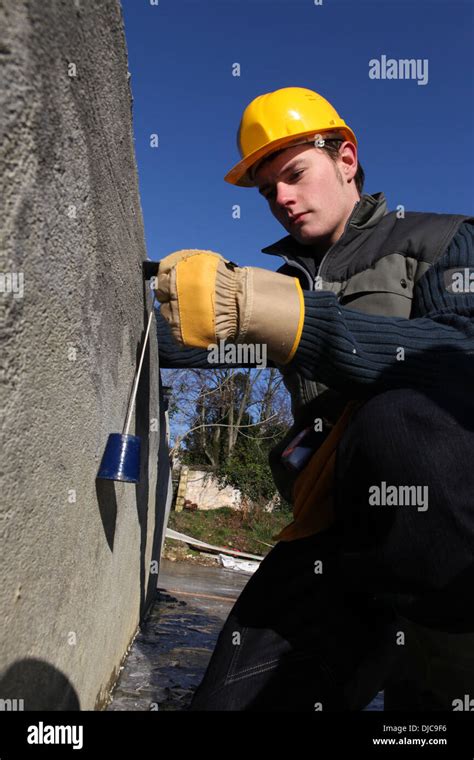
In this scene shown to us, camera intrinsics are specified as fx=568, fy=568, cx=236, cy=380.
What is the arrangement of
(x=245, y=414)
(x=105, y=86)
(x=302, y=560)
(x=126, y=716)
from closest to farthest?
(x=105, y=86) < (x=126, y=716) < (x=302, y=560) < (x=245, y=414)

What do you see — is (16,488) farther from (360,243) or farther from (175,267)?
(360,243)

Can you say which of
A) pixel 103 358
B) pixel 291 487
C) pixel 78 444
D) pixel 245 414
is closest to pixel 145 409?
pixel 291 487

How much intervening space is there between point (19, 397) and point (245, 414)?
20.7 meters

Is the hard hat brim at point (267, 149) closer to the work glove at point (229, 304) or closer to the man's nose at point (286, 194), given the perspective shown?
the man's nose at point (286, 194)

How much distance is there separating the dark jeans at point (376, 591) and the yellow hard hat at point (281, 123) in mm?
1175

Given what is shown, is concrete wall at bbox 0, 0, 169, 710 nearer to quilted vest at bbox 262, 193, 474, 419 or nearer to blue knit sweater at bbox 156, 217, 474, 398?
blue knit sweater at bbox 156, 217, 474, 398

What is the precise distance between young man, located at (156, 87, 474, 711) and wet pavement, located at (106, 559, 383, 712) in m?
0.77

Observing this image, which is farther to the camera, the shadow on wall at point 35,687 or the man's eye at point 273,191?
the man's eye at point 273,191

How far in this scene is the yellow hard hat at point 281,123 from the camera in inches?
86.5

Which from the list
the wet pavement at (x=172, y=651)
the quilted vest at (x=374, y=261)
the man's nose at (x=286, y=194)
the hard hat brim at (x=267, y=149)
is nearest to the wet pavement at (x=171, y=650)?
the wet pavement at (x=172, y=651)

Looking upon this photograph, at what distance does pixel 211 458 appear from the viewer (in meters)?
20.1

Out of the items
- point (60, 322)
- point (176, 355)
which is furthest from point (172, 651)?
point (60, 322)

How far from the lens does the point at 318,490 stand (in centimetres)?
182

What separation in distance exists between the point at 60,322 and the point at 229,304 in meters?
0.53
